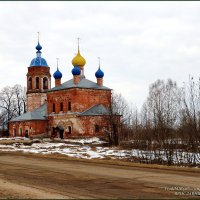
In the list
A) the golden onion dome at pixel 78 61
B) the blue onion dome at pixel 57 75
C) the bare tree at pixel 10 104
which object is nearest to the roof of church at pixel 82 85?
the blue onion dome at pixel 57 75

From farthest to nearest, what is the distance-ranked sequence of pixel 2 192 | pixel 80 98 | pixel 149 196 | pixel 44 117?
1. pixel 44 117
2. pixel 80 98
3. pixel 2 192
4. pixel 149 196

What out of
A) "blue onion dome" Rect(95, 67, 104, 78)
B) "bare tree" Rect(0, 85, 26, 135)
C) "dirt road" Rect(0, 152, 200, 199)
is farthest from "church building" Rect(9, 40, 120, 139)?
"dirt road" Rect(0, 152, 200, 199)

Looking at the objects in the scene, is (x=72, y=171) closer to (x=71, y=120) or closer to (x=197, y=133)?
(x=197, y=133)

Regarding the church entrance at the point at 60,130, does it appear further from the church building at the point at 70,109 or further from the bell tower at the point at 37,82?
the bell tower at the point at 37,82

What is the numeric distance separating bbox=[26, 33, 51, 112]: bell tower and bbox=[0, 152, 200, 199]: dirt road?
44.8m

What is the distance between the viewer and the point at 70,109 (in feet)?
175

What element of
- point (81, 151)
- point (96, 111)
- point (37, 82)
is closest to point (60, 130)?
point (96, 111)

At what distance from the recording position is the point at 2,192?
37.7 ft

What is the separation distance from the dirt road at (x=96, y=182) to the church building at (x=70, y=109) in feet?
103

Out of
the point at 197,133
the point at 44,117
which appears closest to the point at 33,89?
the point at 44,117

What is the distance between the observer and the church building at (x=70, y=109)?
170 feet

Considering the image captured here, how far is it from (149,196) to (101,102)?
144ft

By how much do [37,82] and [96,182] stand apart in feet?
166

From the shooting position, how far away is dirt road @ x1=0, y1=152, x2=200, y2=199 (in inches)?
436
